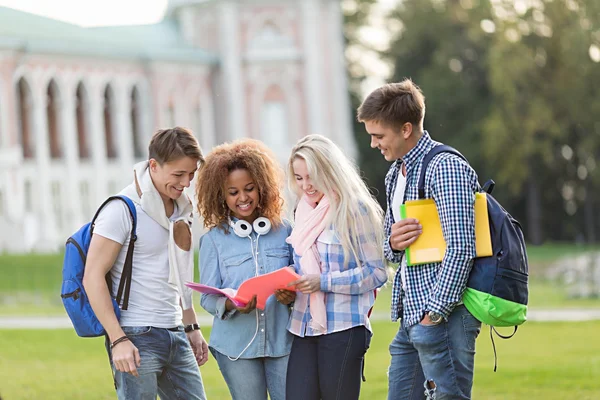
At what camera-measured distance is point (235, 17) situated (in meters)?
37.2

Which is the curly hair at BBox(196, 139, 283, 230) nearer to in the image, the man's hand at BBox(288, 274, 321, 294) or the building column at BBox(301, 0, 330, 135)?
the man's hand at BBox(288, 274, 321, 294)

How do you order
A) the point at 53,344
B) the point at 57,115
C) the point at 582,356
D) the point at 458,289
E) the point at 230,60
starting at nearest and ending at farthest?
the point at 458,289
the point at 582,356
the point at 53,344
the point at 57,115
the point at 230,60

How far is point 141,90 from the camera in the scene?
3631 centimetres

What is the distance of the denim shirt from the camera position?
14.9 ft

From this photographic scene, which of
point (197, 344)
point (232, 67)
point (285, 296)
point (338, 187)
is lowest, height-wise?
point (197, 344)

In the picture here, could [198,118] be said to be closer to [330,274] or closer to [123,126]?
[123,126]

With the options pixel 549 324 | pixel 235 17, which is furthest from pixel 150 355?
pixel 235 17

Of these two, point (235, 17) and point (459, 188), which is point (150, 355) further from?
point (235, 17)

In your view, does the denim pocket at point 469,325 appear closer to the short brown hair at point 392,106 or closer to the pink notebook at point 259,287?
the pink notebook at point 259,287

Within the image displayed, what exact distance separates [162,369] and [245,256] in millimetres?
564

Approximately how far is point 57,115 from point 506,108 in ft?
45.3

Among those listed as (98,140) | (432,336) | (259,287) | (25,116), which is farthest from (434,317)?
(98,140)

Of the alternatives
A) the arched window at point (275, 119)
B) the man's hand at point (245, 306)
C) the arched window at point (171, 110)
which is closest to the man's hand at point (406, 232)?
the man's hand at point (245, 306)

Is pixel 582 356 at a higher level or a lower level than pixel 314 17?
lower
